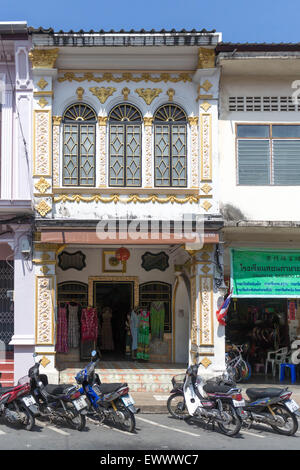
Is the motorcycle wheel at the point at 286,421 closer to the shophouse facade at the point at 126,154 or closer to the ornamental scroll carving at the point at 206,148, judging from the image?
the shophouse facade at the point at 126,154

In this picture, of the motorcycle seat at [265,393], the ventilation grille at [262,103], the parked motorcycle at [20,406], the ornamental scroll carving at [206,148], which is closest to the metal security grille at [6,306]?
the parked motorcycle at [20,406]

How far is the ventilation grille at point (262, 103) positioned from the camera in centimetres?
1348

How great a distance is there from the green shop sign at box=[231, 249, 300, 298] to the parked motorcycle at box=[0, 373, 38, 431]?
5.77 m

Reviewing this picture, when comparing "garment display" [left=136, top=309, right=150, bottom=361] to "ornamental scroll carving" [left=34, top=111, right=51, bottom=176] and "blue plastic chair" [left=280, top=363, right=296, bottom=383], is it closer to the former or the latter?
"blue plastic chair" [left=280, top=363, right=296, bottom=383]

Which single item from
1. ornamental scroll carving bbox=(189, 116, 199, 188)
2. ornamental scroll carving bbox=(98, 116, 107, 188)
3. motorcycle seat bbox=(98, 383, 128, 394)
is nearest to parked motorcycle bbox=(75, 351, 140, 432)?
motorcycle seat bbox=(98, 383, 128, 394)

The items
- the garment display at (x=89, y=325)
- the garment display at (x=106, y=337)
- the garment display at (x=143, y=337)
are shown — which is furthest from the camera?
the garment display at (x=106, y=337)

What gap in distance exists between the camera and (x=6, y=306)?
13.7 m

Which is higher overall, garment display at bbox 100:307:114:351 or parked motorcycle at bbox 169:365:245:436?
garment display at bbox 100:307:114:351

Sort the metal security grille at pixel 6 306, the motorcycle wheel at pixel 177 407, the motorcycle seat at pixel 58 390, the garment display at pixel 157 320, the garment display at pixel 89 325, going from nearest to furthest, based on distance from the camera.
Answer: the motorcycle seat at pixel 58 390, the motorcycle wheel at pixel 177 407, the metal security grille at pixel 6 306, the garment display at pixel 89 325, the garment display at pixel 157 320

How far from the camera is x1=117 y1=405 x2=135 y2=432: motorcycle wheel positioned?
29.6 feet

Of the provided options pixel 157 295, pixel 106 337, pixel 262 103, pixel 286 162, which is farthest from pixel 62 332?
pixel 262 103

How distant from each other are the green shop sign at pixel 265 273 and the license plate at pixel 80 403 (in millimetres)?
5273

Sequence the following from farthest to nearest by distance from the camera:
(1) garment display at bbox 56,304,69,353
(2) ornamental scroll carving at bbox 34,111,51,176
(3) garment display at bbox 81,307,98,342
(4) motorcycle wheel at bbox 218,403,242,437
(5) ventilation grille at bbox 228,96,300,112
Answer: (3) garment display at bbox 81,307,98,342, (1) garment display at bbox 56,304,69,353, (5) ventilation grille at bbox 228,96,300,112, (2) ornamental scroll carving at bbox 34,111,51,176, (4) motorcycle wheel at bbox 218,403,242,437

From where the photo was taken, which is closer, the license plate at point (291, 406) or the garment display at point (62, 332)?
the license plate at point (291, 406)
